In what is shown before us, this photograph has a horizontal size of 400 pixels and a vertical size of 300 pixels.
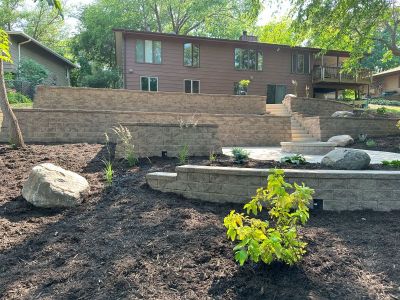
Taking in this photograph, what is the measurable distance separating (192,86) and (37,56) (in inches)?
456

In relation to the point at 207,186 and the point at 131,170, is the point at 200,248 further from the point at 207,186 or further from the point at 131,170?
the point at 131,170

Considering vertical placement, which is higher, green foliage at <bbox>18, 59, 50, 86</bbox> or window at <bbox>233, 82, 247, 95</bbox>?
green foliage at <bbox>18, 59, 50, 86</bbox>

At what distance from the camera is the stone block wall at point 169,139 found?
263 inches

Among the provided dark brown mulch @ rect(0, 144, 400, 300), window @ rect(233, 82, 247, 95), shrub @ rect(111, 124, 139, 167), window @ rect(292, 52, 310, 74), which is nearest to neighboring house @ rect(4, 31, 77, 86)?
window @ rect(233, 82, 247, 95)

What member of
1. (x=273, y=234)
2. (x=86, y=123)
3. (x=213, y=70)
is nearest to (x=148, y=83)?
(x=213, y=70)

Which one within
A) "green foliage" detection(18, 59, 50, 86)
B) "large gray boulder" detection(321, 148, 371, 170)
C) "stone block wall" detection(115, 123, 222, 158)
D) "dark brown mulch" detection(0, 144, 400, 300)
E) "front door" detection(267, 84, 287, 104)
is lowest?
"dark brown mulch" detection(0, 144, 400, 300)

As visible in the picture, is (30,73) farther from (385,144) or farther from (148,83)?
(385,144)

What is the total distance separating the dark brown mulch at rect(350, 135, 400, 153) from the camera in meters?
10.6

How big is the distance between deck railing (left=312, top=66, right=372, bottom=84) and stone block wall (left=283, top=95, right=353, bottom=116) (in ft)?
19.5

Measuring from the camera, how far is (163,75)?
21.0 metres

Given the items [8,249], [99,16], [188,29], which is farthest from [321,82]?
[8,249]

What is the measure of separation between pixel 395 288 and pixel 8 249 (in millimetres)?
3589

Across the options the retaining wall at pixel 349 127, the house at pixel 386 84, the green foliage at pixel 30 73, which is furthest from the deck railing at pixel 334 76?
the green foliage at pixel 30 73

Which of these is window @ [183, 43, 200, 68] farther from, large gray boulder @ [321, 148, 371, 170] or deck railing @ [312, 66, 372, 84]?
large gray boulder @ [321, 148, 371, 170]
